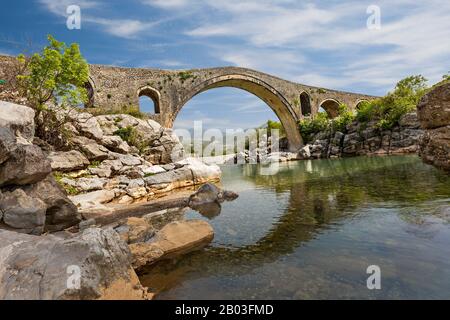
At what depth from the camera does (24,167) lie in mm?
7434

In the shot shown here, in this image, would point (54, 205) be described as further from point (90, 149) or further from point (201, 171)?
point (201, 171)

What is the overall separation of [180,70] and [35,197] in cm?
2813

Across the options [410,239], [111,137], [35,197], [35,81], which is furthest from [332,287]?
[111,137]

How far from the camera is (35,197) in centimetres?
771

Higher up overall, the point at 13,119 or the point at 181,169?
the point at 13,119

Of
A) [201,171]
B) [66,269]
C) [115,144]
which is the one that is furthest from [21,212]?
[115,144]

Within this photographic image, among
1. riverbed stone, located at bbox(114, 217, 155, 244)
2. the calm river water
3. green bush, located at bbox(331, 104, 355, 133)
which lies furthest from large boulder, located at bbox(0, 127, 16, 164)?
green bush, located at bbox(331, 104, 355, 133)

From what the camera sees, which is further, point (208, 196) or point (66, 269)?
point (208, 196)

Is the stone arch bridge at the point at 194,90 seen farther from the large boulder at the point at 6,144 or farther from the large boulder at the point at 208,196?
the large boulder at the point at 6,144

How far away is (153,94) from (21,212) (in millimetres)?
26287

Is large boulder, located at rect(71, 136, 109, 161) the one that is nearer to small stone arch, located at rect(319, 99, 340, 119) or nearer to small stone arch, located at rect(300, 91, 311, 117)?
small stone arch, located at rect(300, 91, 311, 117)

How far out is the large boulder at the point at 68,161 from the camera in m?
14.5
